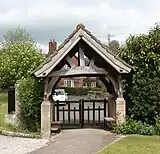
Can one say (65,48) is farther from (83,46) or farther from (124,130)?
(124,130)

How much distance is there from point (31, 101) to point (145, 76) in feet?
17.0

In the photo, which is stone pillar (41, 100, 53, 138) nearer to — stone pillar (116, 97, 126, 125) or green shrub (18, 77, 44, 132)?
green shrub (18, 77, 44, 132)

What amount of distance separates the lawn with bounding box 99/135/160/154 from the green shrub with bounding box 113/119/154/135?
67 centimetres

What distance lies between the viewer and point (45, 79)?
1534 centimetres

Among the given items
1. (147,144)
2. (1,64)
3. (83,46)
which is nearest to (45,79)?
(83,46)

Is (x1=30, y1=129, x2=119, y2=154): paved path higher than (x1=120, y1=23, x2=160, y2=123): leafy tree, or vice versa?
(x1=120, y1=23, x2=160, y2=123): leafy tree

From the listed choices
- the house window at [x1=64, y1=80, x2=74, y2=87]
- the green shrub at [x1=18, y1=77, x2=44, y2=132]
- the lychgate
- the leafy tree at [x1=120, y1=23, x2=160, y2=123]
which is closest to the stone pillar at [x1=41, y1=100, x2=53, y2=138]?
the lychgate

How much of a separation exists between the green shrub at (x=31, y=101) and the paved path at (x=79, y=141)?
4.84 feet

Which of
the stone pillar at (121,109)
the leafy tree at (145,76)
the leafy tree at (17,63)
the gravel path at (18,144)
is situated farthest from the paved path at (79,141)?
the leafy tree at (17,63)

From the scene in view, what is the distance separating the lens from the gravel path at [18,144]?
12402 mm

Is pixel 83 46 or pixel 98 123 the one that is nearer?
pixel 83 46

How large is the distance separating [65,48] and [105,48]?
167 cm

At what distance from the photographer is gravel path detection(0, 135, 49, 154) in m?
12.4

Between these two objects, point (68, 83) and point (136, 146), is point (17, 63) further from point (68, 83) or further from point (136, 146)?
point (68, 83)
